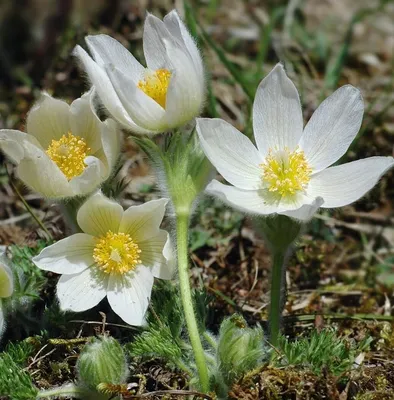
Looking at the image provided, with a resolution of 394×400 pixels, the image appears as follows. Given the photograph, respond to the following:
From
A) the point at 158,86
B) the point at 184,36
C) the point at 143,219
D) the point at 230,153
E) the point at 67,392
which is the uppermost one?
the point at 184,36

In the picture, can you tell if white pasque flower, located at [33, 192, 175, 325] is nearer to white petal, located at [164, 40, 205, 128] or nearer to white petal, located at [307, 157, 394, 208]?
white petal, located at [164, 40, 205, 128]

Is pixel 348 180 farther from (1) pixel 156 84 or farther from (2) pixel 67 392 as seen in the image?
(2) pixel 67 392

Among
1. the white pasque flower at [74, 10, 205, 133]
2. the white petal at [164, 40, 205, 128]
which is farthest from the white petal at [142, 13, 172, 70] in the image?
the white petal at [164, 40, 205, 128]

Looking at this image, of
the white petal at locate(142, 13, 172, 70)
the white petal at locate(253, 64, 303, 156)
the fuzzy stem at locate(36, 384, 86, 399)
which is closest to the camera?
the fuzzy stem at locate(36, 384, 86, 399)

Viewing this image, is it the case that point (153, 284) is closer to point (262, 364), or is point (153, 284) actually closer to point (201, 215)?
point (262, 364)

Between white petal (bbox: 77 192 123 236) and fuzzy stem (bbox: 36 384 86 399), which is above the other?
white petal (bbox: 77 192 123 236)

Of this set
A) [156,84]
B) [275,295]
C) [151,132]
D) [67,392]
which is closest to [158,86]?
[156,84]
